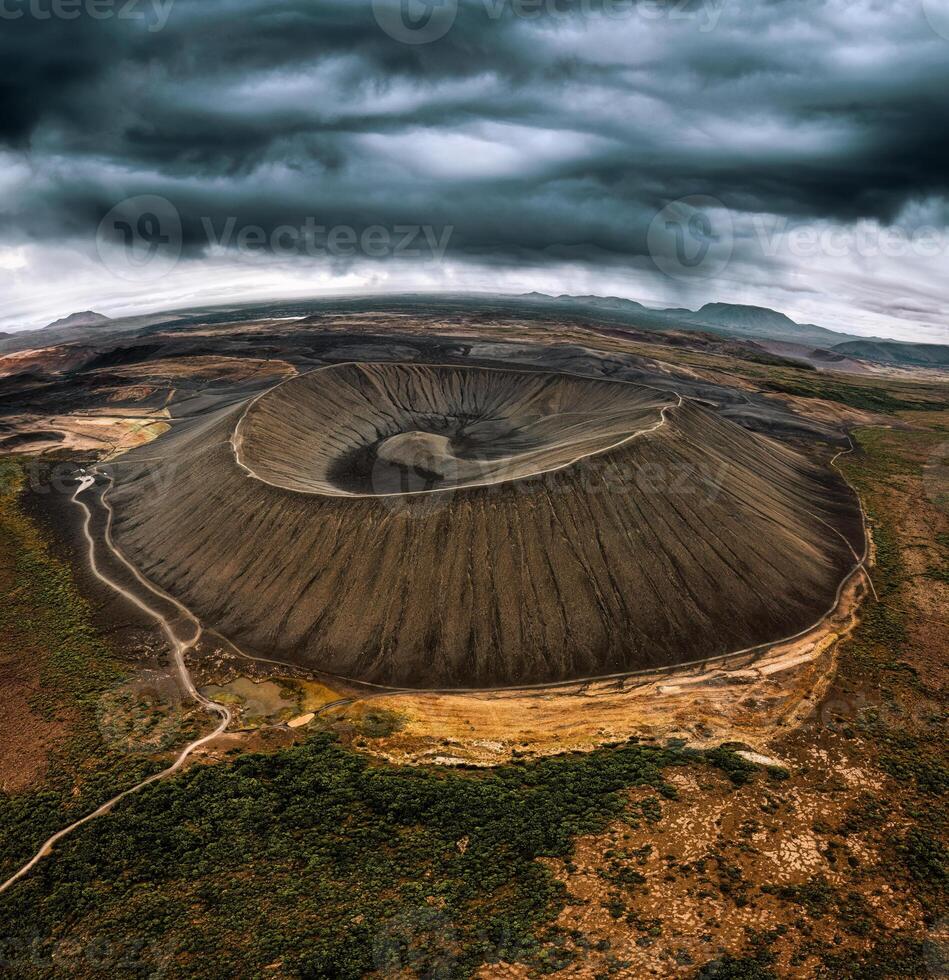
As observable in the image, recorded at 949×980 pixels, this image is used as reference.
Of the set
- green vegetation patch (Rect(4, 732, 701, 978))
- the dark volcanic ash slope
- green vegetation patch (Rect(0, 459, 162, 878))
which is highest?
the dark volcanic ash slope

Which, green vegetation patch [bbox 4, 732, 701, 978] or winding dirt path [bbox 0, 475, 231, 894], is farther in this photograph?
winding dirt path [bbox 0, 475, 231, 894]

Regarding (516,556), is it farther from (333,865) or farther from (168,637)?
(168,637)

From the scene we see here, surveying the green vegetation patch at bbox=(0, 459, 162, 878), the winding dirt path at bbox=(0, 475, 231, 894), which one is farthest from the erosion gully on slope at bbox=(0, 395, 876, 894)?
the green vegetation patch at bbox=(0, 459, 162, 878)

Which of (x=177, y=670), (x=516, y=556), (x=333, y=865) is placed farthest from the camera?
(x=516, y=556)

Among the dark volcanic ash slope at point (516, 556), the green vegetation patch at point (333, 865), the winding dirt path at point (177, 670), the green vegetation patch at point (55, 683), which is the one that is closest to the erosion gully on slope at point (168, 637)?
the winding dirt path at point (177, 670)

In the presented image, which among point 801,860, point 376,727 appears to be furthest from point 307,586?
point 801,860

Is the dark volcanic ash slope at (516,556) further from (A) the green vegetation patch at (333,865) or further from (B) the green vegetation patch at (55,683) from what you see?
(A) the green vegetation patch at (333,865)

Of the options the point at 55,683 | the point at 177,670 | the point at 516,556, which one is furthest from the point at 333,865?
the point at 55,683

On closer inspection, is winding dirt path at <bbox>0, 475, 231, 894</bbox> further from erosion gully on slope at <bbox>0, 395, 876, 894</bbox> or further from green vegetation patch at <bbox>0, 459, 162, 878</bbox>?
green vegetation patch at <bbox>0, 459, 162, 878</bbox>

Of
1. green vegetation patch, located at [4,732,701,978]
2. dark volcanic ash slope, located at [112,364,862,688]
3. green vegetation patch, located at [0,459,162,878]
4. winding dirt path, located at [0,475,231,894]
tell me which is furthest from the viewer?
dark volcanic ash slope, located at [112,364,862,688]
